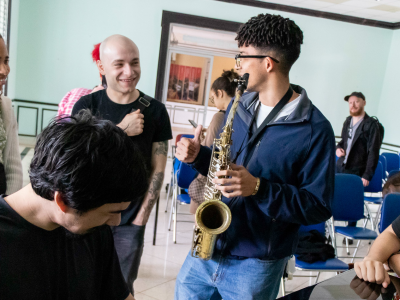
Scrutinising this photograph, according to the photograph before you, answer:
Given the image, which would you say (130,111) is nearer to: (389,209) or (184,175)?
(184,175)

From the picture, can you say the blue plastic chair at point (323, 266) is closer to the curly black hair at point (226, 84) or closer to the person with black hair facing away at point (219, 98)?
the person with black hair facing away at point (219, 98)

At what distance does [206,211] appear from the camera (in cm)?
154

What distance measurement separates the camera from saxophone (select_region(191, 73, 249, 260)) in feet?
4.84

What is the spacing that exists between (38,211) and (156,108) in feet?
3.99

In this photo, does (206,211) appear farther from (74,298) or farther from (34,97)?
(34,97)

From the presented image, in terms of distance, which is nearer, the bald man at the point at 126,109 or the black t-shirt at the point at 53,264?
the black t-shirt at the point at 53,264

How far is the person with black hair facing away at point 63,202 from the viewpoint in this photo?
→ 0.83 metres

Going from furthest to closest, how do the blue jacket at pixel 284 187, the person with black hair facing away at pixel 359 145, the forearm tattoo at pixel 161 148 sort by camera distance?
the person with black hair facing away at pixel 359 145, the forearm tattoo at pixel 161 148, the blue jacket at pixel 284 187

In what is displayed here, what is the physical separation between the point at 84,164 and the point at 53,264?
0.31 metres

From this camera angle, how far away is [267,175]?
4.70 feet

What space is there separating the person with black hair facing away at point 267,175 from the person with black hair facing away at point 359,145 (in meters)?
3.39

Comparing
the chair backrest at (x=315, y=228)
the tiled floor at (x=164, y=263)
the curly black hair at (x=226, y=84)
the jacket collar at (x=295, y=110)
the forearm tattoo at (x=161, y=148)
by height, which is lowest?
the tiled floor at (x=164, y=263)

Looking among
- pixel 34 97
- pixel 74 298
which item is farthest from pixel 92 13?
pixel 74 298

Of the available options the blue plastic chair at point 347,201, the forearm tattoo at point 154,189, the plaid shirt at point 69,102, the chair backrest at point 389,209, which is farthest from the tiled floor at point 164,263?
the plaid shirt at point 69,102
